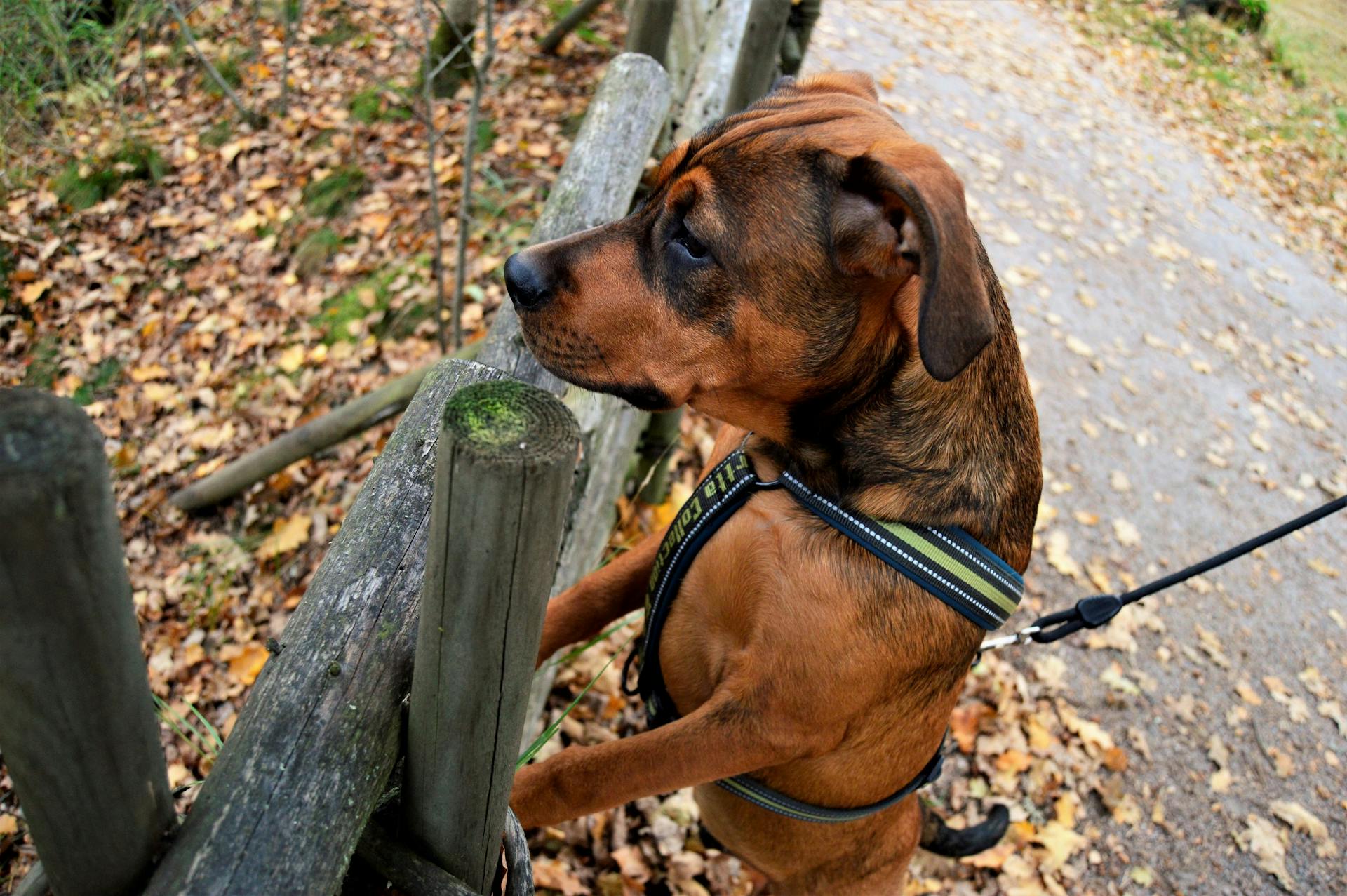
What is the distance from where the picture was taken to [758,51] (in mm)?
4059

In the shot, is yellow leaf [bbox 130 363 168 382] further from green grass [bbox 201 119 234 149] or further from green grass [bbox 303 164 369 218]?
green grass [bbox 201 119 234 149]

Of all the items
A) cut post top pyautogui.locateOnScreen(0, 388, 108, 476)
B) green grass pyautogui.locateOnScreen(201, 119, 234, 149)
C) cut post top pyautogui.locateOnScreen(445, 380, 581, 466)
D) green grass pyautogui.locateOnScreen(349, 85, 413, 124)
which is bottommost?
green grass pyautogui.locateOnScreen(201, 119, 234, 149)

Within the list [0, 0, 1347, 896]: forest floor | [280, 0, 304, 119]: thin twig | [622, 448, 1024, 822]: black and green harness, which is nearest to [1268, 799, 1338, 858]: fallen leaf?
[0, 0, 1347, 896]: forest floor

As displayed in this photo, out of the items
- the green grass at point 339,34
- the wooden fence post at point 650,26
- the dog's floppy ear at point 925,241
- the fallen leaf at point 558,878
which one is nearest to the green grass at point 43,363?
the green grass at point 339,34

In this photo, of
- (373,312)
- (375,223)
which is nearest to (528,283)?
(373,312)

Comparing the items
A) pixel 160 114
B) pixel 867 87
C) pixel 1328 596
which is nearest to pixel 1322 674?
pixel 1328 596

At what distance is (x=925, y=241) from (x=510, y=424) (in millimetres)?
997

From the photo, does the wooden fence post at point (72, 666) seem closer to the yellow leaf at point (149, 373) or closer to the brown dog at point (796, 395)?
the brown dog at point (796, 395)

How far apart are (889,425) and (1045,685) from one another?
326cm

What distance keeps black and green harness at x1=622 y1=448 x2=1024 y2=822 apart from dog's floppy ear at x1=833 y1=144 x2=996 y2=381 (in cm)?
56

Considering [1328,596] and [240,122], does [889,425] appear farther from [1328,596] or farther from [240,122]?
[240,122]

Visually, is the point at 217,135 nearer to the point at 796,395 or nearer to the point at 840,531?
the point at 796,395

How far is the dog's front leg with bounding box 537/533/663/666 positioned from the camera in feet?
9.16

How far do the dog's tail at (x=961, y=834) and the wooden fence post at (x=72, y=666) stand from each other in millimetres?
2660
